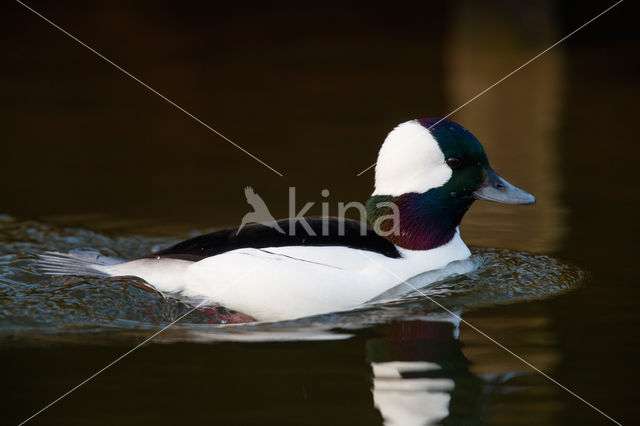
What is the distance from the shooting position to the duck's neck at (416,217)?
5.86 m

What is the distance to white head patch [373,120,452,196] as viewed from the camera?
18.8 ft

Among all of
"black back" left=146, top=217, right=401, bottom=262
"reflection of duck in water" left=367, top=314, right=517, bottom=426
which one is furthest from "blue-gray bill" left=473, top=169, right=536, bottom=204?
"reflection of duck in water" left=367, top=314, right=517, bottom=426

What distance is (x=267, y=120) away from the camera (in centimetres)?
1146

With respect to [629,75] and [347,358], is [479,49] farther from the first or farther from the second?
[347,358]

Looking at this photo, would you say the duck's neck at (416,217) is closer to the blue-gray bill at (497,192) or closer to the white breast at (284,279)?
the blue-gray bill at (497,192)

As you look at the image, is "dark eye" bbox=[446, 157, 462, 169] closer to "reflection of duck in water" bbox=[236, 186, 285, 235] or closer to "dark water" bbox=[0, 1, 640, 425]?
"dark water" bbox=[0, 1, 640, 425]

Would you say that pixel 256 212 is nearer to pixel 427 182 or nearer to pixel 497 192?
pixel 427 182

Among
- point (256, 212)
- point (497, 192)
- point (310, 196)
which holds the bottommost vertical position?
point (497, 192)

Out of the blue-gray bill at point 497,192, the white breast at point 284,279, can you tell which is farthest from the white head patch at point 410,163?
the white breast at point 284,279

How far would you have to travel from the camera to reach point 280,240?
5508 millimetres

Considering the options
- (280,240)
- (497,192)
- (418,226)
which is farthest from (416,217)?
(280,240)

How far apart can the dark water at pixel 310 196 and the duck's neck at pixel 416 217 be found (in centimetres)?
34

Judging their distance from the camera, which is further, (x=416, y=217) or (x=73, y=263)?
(x=73, y=263)

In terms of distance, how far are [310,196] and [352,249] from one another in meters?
2.60
